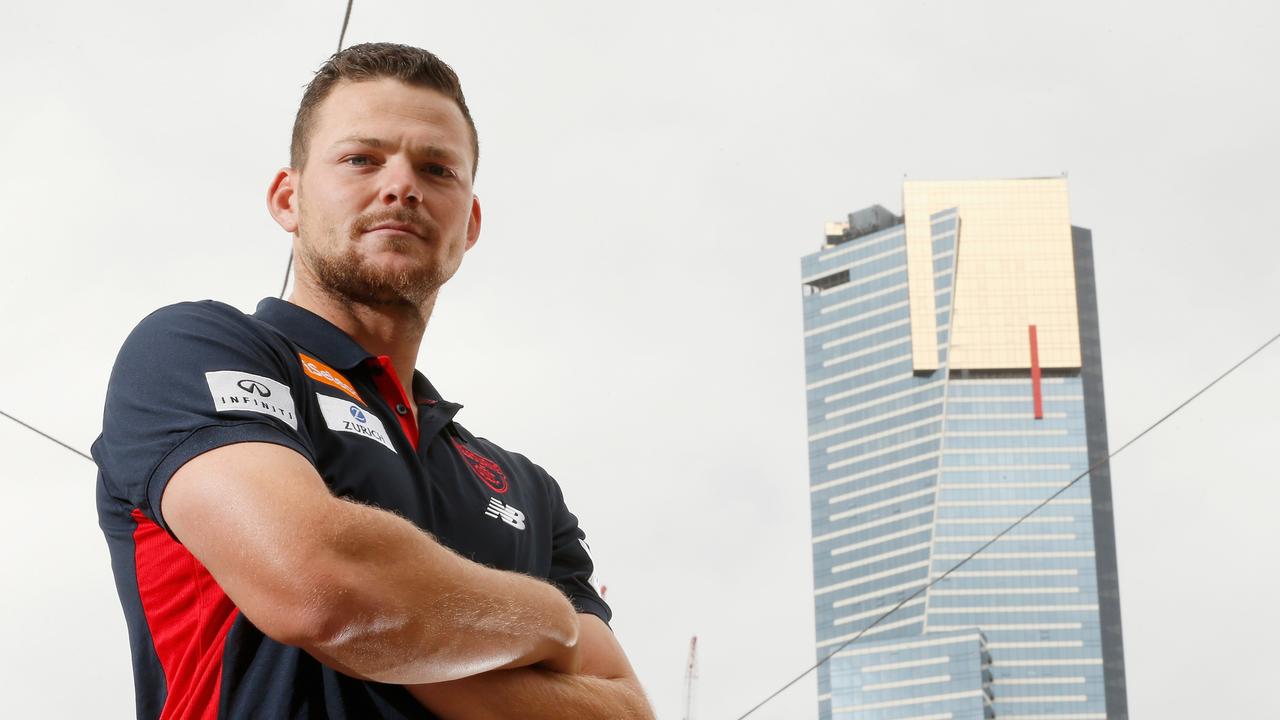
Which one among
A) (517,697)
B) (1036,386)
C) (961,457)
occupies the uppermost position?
(1036,386)

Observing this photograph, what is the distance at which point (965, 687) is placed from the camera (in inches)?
2835

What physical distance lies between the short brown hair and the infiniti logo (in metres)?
0.35

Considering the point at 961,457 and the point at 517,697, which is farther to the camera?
the point at 961,457

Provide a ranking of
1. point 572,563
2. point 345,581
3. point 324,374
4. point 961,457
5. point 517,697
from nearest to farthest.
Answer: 1. point 345,581
2. point 517,697
3. point 324,374
4. point 572,563
5. point 961,457

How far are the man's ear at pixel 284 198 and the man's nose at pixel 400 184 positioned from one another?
0.36 ft

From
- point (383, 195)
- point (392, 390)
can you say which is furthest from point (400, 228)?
point (392, 390)

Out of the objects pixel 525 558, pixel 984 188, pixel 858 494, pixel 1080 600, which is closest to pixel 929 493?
pixel 858 494

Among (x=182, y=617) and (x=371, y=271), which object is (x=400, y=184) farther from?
(x=182, y=617)

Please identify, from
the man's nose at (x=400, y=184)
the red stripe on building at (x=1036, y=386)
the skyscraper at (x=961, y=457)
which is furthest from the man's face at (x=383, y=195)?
the red stripe on building at (x=1036, y=386)

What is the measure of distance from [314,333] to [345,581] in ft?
1.15

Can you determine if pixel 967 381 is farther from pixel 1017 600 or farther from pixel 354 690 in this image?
pixel 354 690

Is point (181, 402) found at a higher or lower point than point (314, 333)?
lower

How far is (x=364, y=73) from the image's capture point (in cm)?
131

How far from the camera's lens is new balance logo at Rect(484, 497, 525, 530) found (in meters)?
1.23
